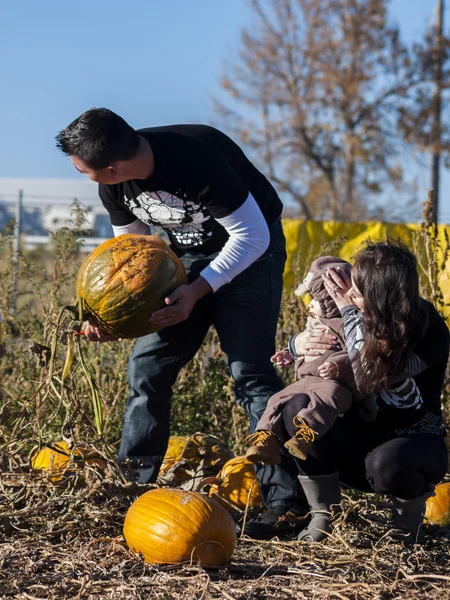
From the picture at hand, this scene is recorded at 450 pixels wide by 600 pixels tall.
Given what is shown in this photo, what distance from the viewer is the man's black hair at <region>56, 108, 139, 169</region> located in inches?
134

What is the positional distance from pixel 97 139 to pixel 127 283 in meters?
0.61

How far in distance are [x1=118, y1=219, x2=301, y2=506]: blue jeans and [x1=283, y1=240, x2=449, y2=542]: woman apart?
37 centimetres

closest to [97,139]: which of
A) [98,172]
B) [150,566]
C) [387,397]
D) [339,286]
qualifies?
[98,172]

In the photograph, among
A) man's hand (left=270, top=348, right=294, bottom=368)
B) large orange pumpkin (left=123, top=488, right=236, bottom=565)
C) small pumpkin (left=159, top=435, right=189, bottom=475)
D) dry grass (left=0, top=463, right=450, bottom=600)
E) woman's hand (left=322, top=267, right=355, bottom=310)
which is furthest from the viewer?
small pumpkin (left=159, top=435, right=189, bottom=475)

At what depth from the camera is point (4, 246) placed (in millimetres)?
5848

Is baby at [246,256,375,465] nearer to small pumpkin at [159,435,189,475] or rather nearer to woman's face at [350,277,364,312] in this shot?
woman's face at [350,277,364,312]

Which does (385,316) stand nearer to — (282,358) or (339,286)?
(339,286)

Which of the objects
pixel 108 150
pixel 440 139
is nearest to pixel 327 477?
pixel 108 150

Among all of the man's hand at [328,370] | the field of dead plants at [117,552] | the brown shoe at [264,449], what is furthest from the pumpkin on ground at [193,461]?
the man's hand at [328,370]

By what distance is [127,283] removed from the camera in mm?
3469

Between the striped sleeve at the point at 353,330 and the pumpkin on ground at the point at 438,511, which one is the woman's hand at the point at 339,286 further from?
the pumpkin on ground at the point at 438,511

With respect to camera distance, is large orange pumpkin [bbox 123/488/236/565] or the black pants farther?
the black pants

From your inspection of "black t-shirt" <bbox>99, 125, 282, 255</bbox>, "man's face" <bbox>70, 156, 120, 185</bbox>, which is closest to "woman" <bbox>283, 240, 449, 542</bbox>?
"black t-shirt" <bbox>99, 125, 282, 255</bbox>

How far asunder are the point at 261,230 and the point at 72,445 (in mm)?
1252
